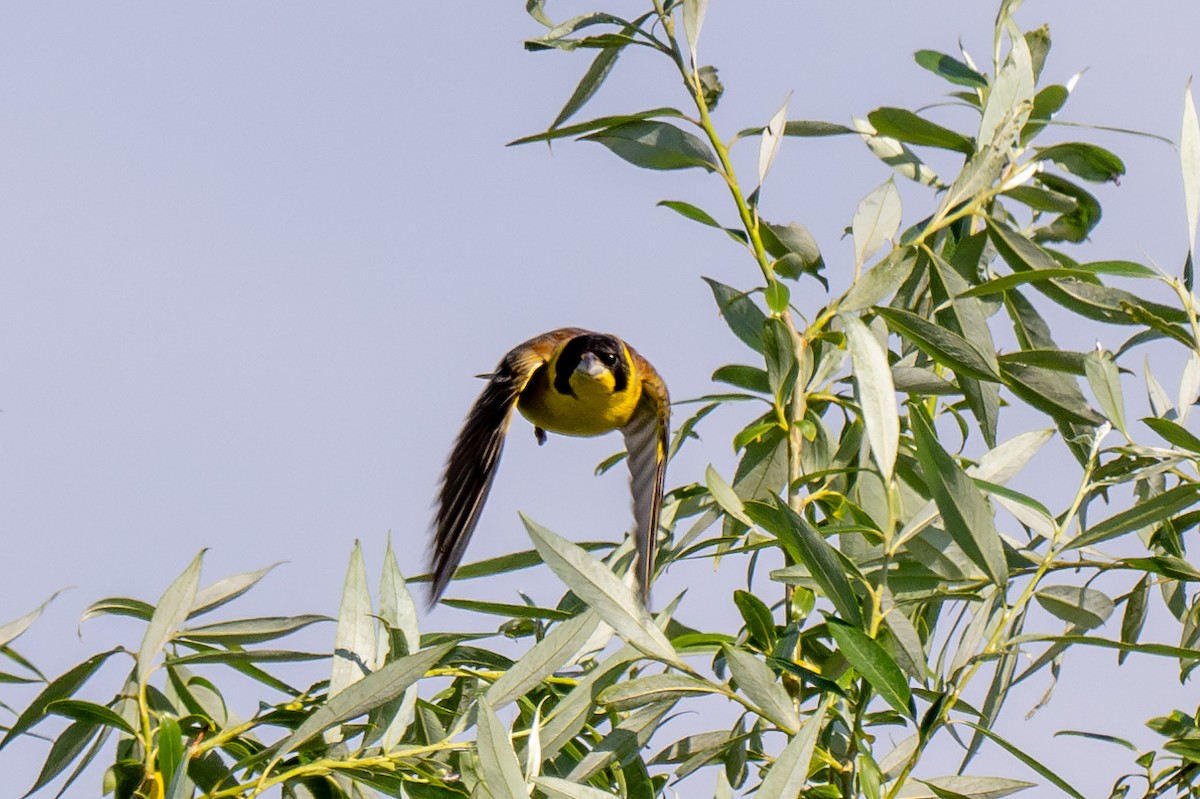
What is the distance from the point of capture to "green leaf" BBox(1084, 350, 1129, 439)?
1640 millimetres

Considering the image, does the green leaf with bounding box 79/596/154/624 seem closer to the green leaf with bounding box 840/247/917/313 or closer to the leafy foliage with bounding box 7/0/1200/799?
the leafy foliage with bounding box 7/0/1200/799

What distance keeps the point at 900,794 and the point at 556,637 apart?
53 centimetres

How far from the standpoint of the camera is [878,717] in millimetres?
1900

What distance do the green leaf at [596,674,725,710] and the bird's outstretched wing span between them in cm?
46

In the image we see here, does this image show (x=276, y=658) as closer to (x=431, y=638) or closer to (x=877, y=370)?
(x=431, y=638)

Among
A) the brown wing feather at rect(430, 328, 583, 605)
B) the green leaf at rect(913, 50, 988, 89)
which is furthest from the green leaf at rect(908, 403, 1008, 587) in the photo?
the brown wing feather at rect(430, 328, 583, 605)

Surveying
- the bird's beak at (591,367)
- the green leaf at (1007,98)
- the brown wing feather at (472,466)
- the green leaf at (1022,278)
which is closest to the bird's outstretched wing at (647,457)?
the bird's beak at (591,367)

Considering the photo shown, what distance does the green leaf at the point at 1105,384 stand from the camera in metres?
1.64

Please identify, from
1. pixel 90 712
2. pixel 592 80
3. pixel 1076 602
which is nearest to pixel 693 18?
pixel 592 80

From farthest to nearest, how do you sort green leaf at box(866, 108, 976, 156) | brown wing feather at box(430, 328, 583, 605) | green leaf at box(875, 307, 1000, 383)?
brown wing feather at box(430, 328, 583, 605) < green leaf at box(866, 108, 976, 156) < green leaf at box(875, 307, 1000, 383)

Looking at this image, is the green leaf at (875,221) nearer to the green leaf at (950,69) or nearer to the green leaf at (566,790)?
the green leaf at (950,69)

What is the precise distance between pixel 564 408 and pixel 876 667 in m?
2.22

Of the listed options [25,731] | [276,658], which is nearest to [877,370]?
[276,658]

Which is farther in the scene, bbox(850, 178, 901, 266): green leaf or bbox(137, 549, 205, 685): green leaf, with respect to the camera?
bbox(850, 178, 901, 266): green leaf
